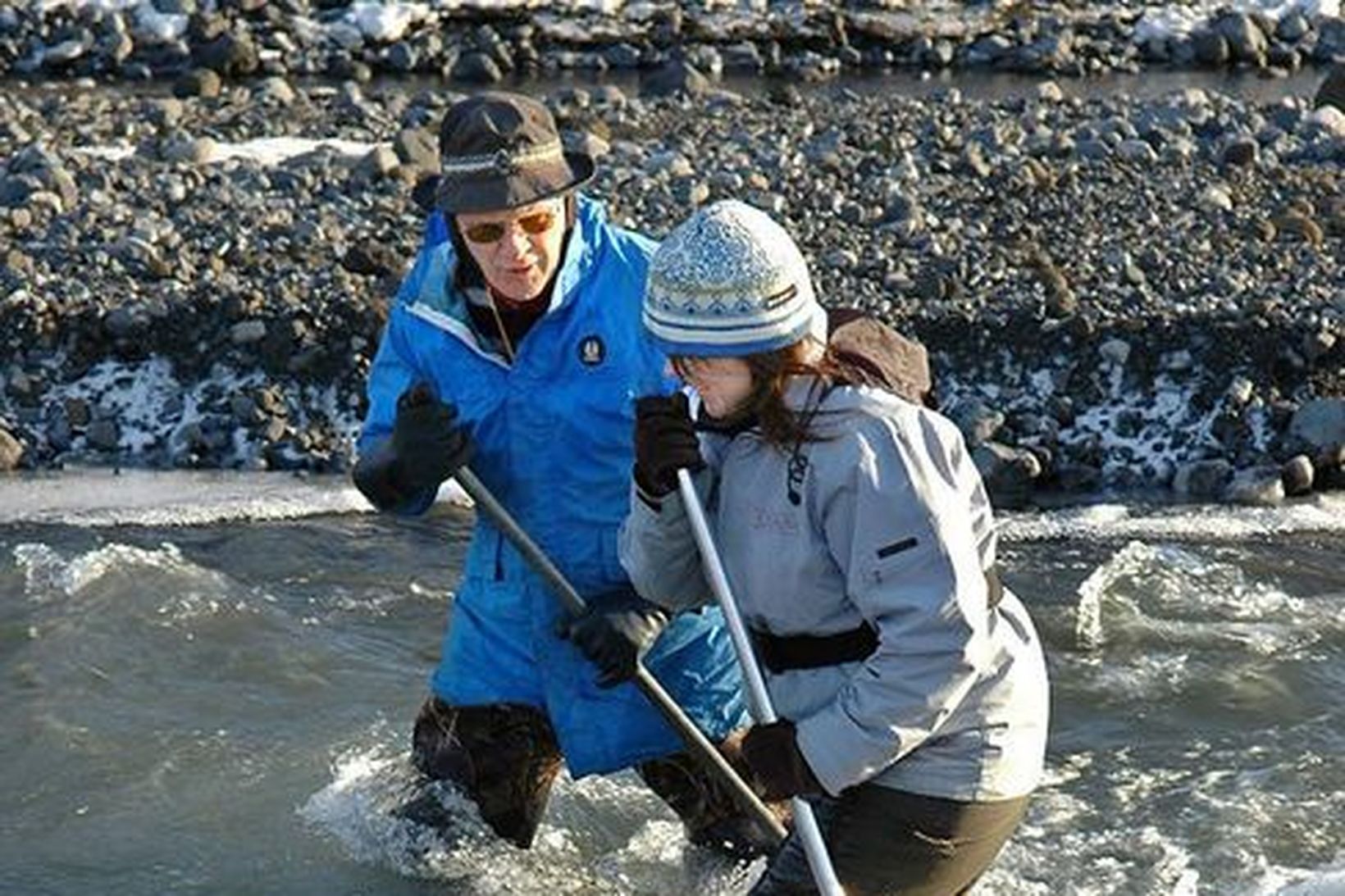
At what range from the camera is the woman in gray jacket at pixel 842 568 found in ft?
13.8

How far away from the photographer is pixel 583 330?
5.32 meters

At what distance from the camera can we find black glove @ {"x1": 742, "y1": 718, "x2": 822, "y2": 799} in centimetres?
436

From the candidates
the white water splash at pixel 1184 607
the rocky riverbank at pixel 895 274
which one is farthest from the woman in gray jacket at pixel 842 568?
the rocky riverbank at pixel 895 274

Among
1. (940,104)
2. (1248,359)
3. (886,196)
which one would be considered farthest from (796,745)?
(940,104)

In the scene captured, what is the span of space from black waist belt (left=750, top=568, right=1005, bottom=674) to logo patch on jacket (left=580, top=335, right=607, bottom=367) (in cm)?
94

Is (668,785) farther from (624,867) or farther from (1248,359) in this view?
(1248,359)

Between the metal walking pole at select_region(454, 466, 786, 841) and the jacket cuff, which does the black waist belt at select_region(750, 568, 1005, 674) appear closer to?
the jacket cuff

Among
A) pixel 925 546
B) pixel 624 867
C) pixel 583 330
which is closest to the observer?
pixel 925 546

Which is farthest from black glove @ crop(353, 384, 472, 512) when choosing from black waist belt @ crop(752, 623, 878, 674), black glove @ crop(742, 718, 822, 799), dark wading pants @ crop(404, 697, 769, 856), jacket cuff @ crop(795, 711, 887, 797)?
jacket cuff @ crop(795, 711, 887, 797)

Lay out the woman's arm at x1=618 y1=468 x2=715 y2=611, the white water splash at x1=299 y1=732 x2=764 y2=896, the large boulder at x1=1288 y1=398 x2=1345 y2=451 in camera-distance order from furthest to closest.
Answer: the large boulder at x1=1288 y1=398 x2=1345 y2=451 → the white water splash at x1=299 y1=732 x2=764 y2=896 → the woman's arm at x1=618 y1=468 x2=715 y2=611

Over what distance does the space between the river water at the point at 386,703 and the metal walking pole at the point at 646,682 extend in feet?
2.12

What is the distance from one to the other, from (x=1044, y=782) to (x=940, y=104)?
7.81m

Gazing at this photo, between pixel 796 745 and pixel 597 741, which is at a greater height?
pixel 796 745

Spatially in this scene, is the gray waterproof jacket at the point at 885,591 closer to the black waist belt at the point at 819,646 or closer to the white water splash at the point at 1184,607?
the black waist belt at the point at 819,646
